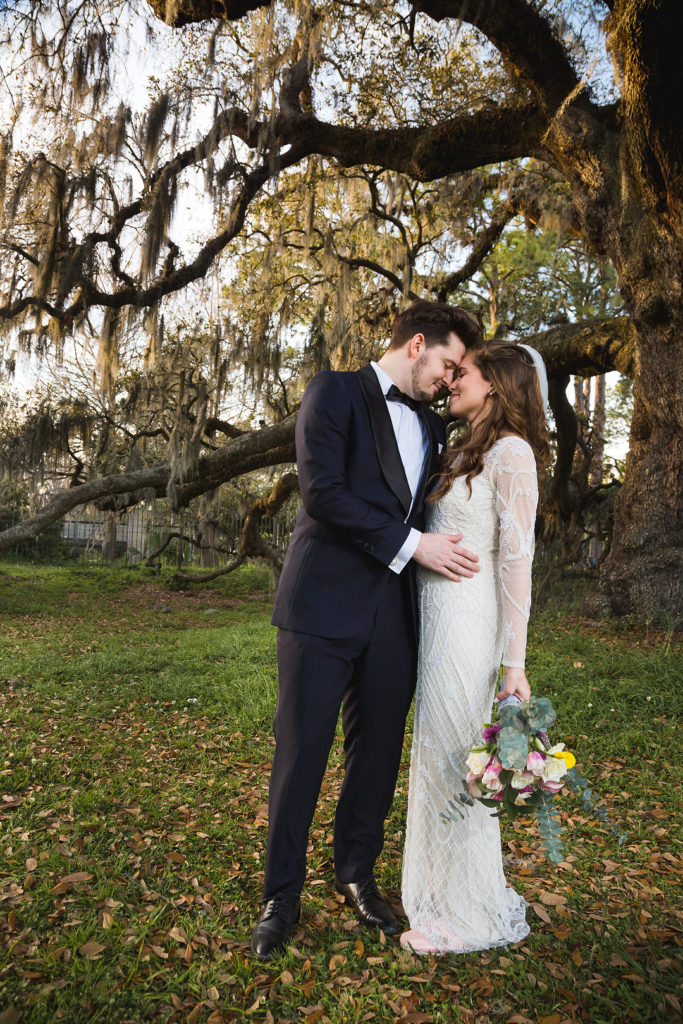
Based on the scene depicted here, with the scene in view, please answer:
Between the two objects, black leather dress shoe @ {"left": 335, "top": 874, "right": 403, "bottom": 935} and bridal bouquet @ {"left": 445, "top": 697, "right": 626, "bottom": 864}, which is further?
black leather dress shoe @ {"left": 335, "top": 874, "right": 403, "bottom": 935}

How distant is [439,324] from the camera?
2.44 m

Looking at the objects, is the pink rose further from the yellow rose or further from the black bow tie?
the black bow tie

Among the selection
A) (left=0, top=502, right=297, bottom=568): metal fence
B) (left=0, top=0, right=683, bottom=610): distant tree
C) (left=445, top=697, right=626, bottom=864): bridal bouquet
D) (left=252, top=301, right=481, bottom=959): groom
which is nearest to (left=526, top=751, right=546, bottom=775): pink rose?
(left=445, top=697, right=626, bottom=864): bridal bouquet

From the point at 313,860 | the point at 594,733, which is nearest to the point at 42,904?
the point at 313,860

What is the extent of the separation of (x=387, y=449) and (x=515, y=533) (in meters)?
0.51

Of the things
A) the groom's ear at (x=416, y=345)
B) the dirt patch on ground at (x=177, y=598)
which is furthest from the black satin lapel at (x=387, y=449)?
the dirt patch on ground at (x=177, y=598)

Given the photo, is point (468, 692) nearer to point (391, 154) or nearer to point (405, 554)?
point (405, 554)

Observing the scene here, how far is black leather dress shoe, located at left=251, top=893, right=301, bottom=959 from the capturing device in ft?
6.82

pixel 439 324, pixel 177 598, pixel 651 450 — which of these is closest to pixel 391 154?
pixel 651 450

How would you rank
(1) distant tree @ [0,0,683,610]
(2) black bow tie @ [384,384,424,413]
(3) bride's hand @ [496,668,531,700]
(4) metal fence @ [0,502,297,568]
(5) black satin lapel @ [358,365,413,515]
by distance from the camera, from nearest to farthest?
(3) bride's hand @ [496,668,531,700], (5) black satin lapel @ [358,365,413,515], (2) black bow tie @ [384,384,424,413], (1) distant tree @ [0,0,683,610], (4) metal fence @ [0,502,297,568]

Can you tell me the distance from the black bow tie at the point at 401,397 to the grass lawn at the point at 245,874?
1784mm

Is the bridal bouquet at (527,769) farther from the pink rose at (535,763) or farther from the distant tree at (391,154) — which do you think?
the distant tree at (391,154)

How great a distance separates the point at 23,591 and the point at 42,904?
37.6ft

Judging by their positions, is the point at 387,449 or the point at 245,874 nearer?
the point at 387,449
